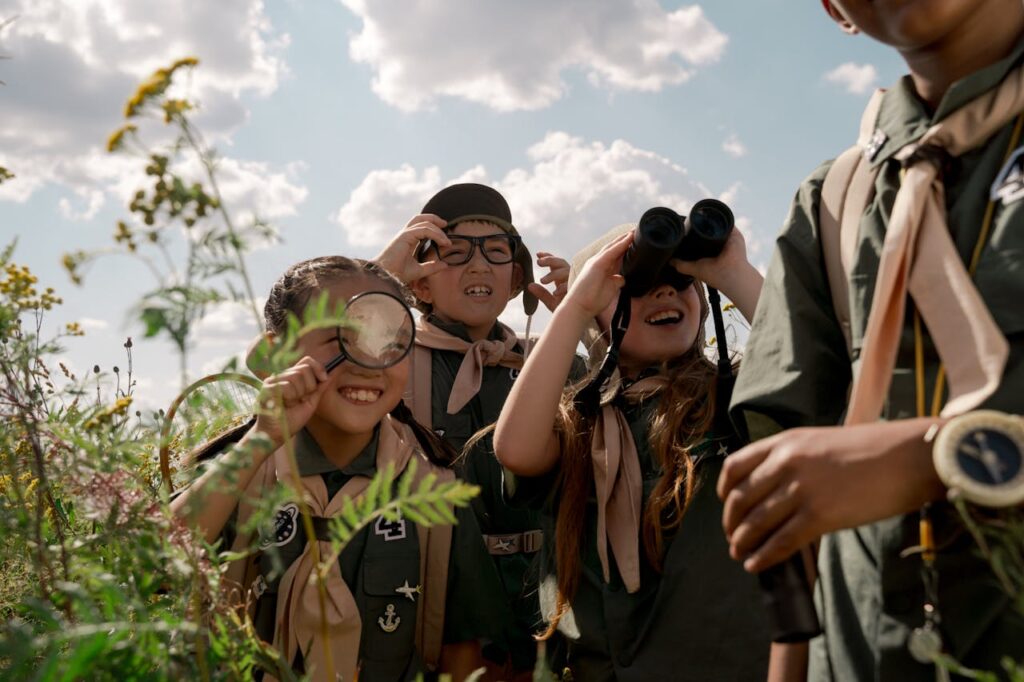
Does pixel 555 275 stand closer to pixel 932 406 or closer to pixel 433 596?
pixel 433 596

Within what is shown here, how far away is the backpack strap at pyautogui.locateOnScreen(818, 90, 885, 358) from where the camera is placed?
1551 mm

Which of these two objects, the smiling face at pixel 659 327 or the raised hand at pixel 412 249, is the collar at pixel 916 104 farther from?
the raised hand at pixel 412 249

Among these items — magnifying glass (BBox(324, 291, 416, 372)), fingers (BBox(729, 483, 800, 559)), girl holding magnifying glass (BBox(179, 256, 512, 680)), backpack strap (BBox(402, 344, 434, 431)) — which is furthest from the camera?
backpack strap (BBox(402, 344, 434, 431))

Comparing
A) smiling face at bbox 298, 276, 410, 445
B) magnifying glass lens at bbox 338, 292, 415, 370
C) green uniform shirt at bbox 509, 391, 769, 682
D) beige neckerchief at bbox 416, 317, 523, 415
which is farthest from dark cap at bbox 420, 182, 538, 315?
green uniform shirt at bbox 509, 391, 769, 682

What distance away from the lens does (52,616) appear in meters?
1.12

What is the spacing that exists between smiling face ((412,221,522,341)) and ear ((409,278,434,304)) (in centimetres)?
3

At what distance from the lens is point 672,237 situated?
252cm

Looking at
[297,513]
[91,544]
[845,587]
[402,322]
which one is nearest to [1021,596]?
[845,587]

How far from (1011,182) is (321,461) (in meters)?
2.30

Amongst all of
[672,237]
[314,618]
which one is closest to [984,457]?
[672,237]

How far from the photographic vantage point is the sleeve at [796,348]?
158 centimetres

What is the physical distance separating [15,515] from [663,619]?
1.69 metres

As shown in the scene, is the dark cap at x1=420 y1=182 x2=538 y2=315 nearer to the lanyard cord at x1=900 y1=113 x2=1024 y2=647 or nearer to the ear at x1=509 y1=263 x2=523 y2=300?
the ear at x1=509 y1=263 x2=523 y2=300

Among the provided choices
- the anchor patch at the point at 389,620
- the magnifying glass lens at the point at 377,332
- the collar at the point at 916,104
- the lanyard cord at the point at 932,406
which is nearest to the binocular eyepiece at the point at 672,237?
the magnifying glass lens at the point at 377,332
